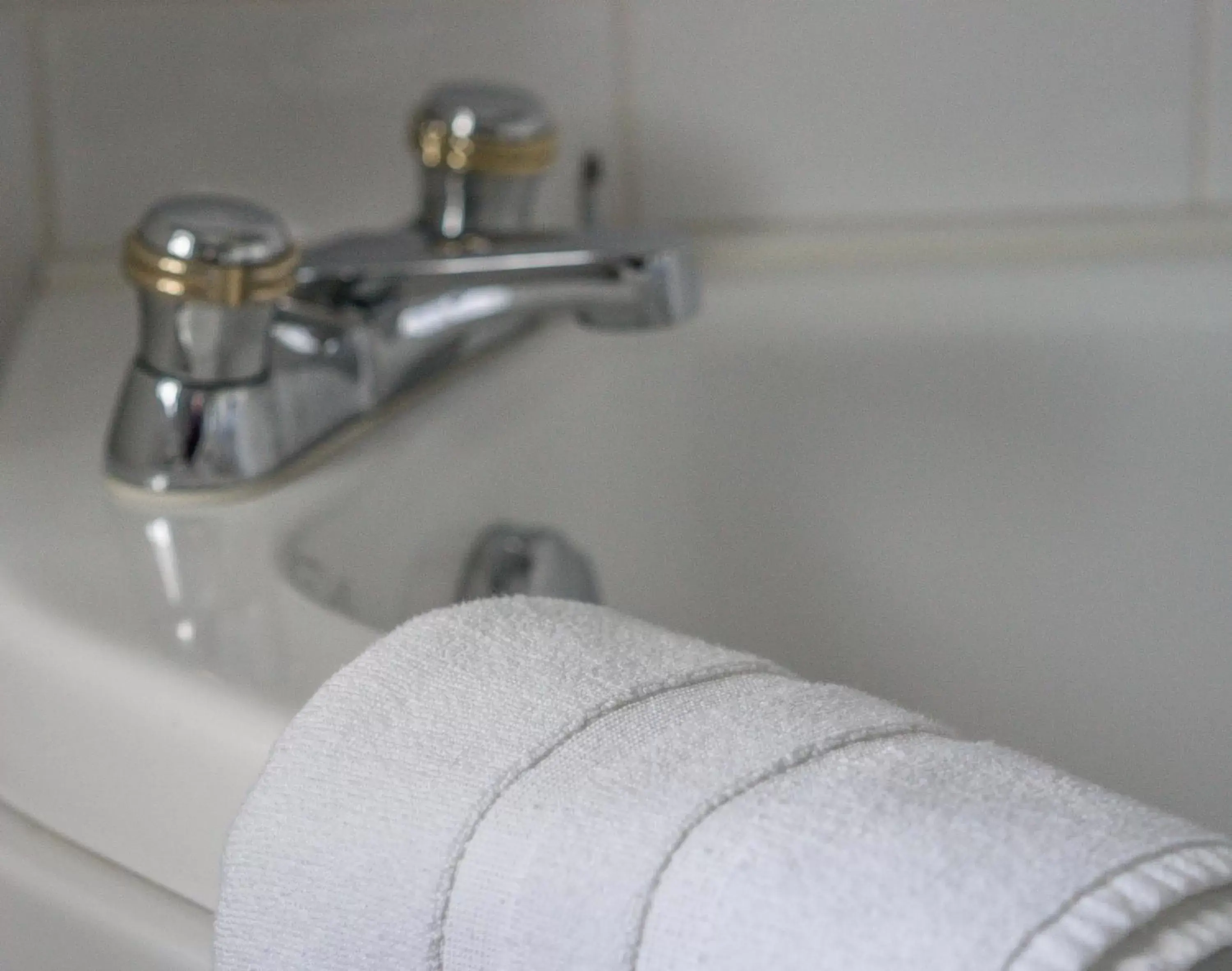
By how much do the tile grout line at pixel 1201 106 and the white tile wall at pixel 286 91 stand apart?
24 centimetres

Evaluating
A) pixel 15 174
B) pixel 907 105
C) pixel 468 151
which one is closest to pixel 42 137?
pixel 15 174

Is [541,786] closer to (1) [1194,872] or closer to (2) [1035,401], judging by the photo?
(1) [1194,872]

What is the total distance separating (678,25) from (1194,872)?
21.6 inches

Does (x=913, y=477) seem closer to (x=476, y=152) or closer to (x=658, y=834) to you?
(x=476, y=152)

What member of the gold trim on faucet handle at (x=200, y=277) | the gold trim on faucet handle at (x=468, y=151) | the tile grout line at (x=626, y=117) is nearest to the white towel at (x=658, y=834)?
the gold trim on faucet handle at (x=200, y=277)

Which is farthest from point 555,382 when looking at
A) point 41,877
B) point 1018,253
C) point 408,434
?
point 41,877

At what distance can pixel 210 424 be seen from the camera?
47cm

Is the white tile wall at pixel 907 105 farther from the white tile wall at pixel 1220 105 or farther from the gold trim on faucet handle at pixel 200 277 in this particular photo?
the gold trim on faucet handle at pixel 200 277

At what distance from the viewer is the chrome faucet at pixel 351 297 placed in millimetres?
462

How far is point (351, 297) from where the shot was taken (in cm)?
55

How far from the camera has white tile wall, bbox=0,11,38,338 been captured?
657 millimetres

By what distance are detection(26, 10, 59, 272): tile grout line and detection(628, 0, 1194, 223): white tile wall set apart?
0.24 metres

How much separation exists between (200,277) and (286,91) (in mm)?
292

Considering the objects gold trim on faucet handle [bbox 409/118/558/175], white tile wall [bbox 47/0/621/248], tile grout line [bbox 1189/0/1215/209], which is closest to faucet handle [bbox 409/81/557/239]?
gold trim on faucet handle [bbox 409/118/558/175]
